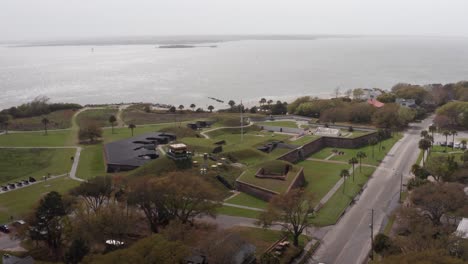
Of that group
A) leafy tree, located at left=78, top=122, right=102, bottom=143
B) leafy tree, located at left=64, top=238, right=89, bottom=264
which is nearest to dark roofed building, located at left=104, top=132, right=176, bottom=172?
leafy tree, located at left=78, top=122, right=102, bottom=143

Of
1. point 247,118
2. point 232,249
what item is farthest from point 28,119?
point 232,249

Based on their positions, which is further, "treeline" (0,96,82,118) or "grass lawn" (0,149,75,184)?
"treeline" (0,96,82,118)

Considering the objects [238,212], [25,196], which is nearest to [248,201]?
[238,212]

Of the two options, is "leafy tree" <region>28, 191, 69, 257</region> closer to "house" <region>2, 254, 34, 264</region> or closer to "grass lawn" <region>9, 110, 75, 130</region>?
"house" <region>2, 254, 34, 264</region>

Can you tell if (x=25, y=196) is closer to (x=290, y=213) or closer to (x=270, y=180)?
(x=270, y=180)

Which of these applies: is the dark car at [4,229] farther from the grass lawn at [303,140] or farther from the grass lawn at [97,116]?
the grass lawn at [97,116]

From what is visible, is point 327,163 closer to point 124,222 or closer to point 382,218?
point 382,218
